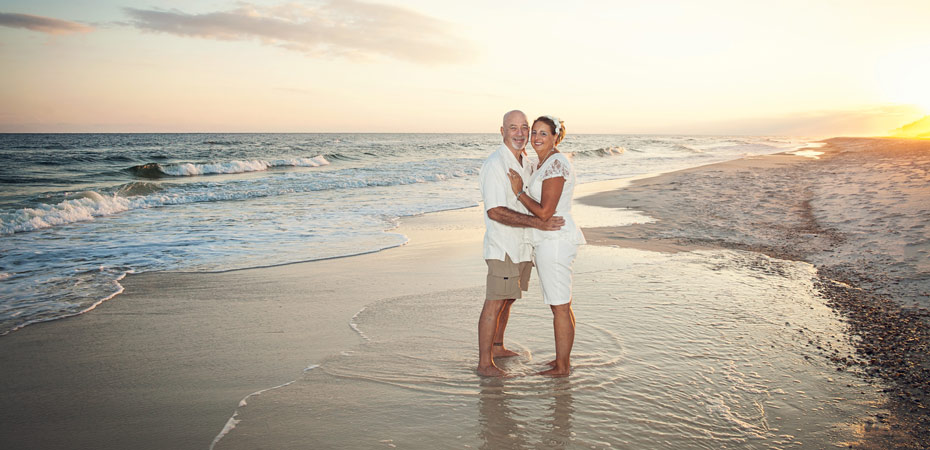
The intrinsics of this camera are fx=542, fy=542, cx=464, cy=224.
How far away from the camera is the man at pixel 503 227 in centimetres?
→ 384

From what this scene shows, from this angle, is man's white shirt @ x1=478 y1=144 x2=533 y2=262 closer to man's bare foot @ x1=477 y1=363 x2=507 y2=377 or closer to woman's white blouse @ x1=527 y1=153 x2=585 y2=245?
woman's white blouse @ x1=527 y1=153 x2=585 y2=245

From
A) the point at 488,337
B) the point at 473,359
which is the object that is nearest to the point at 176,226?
the point at 473,359

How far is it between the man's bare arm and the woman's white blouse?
71 millimetres

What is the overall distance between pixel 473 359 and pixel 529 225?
3.92 feet

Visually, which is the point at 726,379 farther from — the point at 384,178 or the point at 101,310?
the point at 384,178

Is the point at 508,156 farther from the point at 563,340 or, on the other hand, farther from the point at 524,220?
the point at 563,340

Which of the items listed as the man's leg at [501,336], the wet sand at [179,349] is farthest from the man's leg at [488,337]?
the wet sand at [179,349]

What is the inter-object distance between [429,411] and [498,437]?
20.6 inches

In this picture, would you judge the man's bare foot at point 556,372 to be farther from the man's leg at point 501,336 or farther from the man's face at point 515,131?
the man's face at point 515,131

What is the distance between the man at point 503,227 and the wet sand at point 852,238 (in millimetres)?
2349

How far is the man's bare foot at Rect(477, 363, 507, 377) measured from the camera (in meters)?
3.88

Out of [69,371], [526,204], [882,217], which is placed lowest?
[69,371]

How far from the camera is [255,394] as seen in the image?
3.64 meters

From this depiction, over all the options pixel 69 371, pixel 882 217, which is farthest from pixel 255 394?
pixel 882 217
